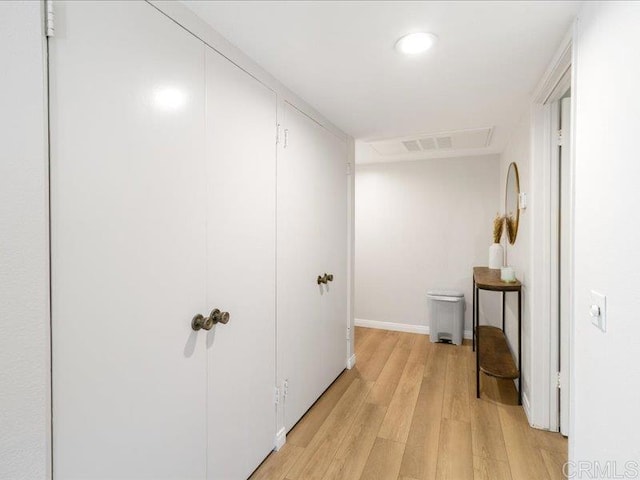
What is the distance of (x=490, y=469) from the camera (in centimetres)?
179

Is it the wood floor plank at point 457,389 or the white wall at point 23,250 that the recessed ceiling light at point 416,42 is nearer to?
the white wall at point 23,250

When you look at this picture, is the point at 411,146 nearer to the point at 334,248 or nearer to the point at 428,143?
the point at 428,143

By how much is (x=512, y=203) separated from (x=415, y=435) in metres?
2.09

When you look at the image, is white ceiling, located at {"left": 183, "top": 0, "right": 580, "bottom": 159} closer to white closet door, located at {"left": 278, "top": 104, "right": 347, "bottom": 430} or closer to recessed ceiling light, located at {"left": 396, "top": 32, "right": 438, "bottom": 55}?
recessed ceiling light, located at {"left": 396, "top": 32, "right": 438, "bottom": 55}

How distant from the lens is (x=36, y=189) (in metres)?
0.82

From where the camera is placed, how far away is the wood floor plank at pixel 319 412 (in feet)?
6.79

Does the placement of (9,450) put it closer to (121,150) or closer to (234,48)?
(121,150)

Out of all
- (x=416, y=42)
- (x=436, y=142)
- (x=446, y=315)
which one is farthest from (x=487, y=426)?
(x=436, y=142)

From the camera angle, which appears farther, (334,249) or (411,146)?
(411,146)

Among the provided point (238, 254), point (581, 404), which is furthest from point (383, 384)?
point (238, 254)

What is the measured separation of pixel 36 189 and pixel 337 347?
8.05 ft

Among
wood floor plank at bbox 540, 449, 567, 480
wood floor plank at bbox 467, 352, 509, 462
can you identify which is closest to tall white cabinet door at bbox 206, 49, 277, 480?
wood floor plank at bbox 467, 352, 509, 462

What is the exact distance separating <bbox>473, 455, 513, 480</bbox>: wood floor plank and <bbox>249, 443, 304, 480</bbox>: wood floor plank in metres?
0.97

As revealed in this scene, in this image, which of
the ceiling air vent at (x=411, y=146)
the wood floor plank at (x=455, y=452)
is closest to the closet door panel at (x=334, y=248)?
the ceiling air vent at (x=411, y=146)
